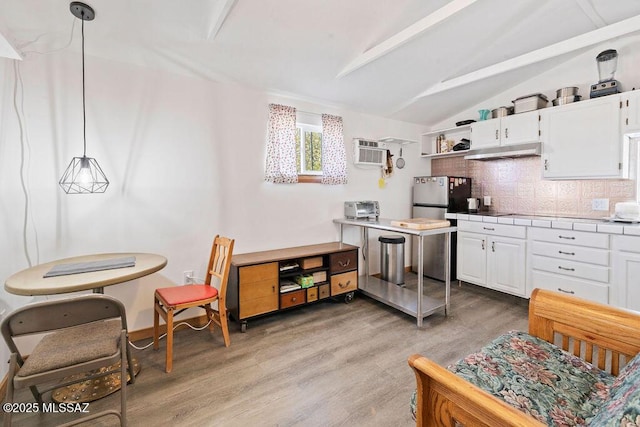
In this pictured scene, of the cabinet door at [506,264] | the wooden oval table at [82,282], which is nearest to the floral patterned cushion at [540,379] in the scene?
the wooden oval table at [82,282]

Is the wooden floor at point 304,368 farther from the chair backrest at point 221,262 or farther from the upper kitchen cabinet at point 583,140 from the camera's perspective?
the upper kitchen cabinet at point 583,140

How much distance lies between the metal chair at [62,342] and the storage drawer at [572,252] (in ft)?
11.8

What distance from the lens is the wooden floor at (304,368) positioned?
167cm

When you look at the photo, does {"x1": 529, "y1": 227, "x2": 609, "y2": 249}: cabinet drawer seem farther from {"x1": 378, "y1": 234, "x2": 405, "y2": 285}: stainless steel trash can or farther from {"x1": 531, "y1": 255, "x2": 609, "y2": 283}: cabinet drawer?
{"x1": 378, "y1": 234, "x2": 405, "y2": 285}: stainless steel trash can

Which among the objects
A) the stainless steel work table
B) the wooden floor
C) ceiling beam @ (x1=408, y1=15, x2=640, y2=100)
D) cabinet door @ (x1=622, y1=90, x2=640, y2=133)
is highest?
ceiling beam @ (x1=408, y1=15, x2=640, y2=100)

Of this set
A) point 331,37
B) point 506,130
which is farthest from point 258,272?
point 506,130

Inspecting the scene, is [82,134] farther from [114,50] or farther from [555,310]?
[555,310]

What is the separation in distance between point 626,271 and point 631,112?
1399 mm

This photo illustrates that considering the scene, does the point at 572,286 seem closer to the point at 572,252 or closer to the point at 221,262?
the point at 572,252

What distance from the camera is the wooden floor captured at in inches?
65.6

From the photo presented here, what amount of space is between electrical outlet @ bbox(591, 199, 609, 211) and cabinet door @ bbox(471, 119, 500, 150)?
1.13 meters

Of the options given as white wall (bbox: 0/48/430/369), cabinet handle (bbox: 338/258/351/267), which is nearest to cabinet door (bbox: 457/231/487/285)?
cabinet handle (bbox: 338/258/351/267)

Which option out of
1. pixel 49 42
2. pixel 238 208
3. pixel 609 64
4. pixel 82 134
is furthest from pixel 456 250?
pixel 49 42

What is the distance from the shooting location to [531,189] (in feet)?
11.7
